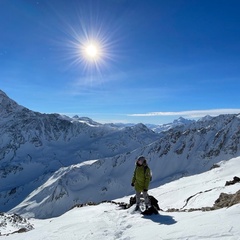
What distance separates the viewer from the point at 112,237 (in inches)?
480

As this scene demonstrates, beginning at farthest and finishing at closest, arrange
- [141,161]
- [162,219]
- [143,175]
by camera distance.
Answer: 1. [143,175]
2. [141,161]
3. [162,219]

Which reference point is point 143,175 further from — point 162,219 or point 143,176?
point 162,219

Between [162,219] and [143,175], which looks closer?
[162,219]

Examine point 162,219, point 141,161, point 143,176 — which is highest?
point 141,161

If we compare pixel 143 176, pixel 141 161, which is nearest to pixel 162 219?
pixel 143 176

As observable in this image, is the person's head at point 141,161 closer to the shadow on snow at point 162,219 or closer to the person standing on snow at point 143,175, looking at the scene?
the person standing on snow at point 143,175

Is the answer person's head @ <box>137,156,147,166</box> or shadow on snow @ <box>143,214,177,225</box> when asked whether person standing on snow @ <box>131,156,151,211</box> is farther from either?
shadow on snow @ <box>143,214,177,225</box>

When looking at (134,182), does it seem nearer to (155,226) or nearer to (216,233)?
(155,226)

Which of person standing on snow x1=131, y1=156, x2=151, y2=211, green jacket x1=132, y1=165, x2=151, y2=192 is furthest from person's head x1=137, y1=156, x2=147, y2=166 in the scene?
green jacket x1=132, y1=165, x2=151, y2=192

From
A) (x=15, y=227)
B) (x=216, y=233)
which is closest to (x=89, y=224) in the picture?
(x=216, y=233)

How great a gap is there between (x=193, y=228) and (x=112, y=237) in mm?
3414

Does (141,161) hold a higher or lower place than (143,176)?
higher

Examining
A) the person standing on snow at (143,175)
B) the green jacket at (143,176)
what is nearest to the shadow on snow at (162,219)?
the person standing on snow at (143,175)

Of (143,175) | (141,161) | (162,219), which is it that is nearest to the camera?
(162,219)
